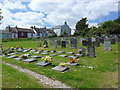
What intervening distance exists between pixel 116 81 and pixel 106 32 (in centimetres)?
3965

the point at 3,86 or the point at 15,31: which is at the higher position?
the point at 15,31

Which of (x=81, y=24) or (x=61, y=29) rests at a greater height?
(x=81, y=24)

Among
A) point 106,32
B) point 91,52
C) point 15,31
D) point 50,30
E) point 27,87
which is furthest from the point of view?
point 50,30

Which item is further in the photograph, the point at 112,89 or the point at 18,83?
the point at 18,83

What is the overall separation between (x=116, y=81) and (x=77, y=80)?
168 centimetres

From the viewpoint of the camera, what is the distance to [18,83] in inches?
180

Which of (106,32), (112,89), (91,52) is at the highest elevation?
(106,32)

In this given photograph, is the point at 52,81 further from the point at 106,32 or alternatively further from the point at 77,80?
the point at 106,32

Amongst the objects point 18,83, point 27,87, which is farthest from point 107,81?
point 18,83

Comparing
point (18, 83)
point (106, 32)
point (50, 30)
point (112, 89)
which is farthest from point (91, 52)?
point (50, 30)

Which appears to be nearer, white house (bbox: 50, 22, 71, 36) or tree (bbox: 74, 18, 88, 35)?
tree (bbox: 74, 18, 88, 35)

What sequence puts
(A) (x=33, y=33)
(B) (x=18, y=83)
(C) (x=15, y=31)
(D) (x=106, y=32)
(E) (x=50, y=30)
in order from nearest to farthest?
Result: 1. (B) (x=18, y=83)
2. (D) (x=106, y=32)
3. (C) (x=15, y=31)
4. (A) (x=33, y=33)
5. (E) (x=50, y=30)

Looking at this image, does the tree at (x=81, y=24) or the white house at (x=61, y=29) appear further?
the white house at (x=61, y=29)

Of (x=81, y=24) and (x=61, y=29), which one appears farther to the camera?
(x=61, y=29)
